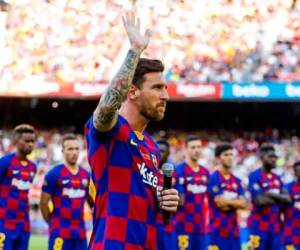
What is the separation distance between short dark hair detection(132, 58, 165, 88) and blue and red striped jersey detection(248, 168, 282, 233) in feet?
25.0

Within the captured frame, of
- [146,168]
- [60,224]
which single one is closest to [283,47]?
[60,224]

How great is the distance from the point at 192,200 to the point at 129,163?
7.62m

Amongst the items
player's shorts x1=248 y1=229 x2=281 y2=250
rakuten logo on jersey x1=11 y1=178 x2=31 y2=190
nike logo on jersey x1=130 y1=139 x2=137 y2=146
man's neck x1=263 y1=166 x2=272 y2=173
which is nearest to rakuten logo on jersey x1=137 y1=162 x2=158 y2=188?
nike logo on jersey x1=130 y1=139 x2=137 y2=146

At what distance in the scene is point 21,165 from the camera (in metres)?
10.2

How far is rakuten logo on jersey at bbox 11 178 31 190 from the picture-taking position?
10070 mm

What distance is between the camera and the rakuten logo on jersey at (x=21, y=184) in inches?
396

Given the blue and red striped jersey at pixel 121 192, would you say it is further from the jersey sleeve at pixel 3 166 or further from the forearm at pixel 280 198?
the forearm at pixel 280 198

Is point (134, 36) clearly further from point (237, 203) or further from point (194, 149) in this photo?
point (194, 149)

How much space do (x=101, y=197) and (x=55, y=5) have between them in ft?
71.3

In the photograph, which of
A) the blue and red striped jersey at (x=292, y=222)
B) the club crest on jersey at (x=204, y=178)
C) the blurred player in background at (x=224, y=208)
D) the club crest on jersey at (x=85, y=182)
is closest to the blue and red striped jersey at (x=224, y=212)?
the blurred player in background at (x=224, y=208)

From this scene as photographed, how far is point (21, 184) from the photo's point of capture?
400 inches

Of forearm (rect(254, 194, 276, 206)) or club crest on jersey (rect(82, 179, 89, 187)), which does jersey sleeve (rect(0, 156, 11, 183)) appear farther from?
forearm (rect(254, 194, 276, 206))

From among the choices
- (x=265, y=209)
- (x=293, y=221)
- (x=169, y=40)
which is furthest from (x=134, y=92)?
(x=169, y=40)

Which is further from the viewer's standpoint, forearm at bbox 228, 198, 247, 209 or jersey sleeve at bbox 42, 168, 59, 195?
forearm at bbox 228, 198, 247, 209
